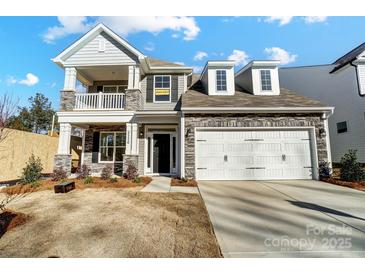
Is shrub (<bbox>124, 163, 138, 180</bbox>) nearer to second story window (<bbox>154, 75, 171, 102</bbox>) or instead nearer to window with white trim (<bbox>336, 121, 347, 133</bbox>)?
second story window (<bbox>154, 75, 171, 102</bbox>)

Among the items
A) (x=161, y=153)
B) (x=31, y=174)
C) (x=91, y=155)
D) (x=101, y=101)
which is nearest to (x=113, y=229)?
(x=31, y=174)

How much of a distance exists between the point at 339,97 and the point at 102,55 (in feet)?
52.5

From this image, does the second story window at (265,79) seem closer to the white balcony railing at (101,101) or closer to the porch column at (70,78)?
the white balcony railing at (101,101)

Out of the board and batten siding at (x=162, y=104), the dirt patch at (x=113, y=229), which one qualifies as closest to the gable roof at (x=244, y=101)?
the board and batten siding at (x=162, y=104)

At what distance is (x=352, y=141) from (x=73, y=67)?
58.0 feet

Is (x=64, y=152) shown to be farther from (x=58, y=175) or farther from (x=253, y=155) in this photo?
(x=253, y=155)

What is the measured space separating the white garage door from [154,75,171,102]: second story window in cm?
376

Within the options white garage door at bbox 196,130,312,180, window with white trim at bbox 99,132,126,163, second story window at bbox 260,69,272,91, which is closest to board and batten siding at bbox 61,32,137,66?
window with white trim at bbox 99,132,126,163

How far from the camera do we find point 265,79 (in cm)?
1134

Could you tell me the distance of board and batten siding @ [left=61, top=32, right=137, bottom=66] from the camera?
10.5 m

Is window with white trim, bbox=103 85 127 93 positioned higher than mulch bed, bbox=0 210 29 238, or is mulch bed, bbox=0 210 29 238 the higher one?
A: window with white trim, bbox=103 85 127 93

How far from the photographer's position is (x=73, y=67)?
10.5 m
